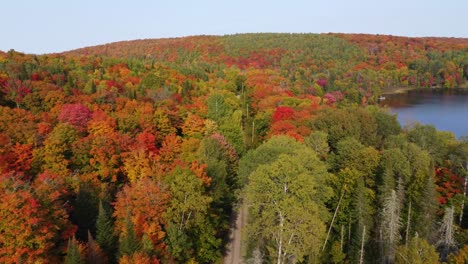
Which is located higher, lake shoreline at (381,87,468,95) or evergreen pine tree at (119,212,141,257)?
evergreen pine tree at (119,212,141,257)

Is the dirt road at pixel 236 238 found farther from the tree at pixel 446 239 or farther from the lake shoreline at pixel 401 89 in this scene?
the lake shoreline at pixel 401 89

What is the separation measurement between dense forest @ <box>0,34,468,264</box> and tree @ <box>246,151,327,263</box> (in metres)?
0.10

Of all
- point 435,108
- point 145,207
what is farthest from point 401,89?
point 145,207

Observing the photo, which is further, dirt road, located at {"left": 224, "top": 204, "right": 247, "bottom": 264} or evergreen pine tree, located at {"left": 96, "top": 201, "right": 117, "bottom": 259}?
dirt road, located at {"left": 224, "top": 204, "right": 247, "bottom": 264}

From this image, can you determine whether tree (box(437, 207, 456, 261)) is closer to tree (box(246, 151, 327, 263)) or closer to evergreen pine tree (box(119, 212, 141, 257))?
tree (box(246, 151, 327, 263))

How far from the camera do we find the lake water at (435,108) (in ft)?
281

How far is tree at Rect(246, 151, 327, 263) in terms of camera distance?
25109 millimetres

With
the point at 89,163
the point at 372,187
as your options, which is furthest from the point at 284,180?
the point at 89,163

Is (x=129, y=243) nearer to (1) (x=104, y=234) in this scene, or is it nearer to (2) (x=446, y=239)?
(1) (x=104, y=234)

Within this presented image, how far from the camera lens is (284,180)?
87.1ft

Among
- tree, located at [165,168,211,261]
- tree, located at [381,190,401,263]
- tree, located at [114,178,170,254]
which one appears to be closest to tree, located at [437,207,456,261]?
tree, located at [381,190,401,263]

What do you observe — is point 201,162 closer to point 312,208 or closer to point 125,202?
point 125,202

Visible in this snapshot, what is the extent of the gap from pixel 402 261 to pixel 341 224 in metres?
10.1

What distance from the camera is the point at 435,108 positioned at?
351 ft
